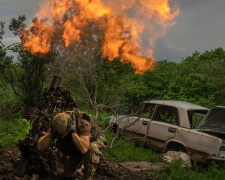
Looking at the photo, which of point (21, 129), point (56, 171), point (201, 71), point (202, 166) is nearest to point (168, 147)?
point (202, 166)

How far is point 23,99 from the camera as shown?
1420 cm

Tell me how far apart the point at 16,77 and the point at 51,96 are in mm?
10734

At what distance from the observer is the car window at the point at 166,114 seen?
8.30m

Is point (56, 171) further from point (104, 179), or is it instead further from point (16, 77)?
point (16, 77)

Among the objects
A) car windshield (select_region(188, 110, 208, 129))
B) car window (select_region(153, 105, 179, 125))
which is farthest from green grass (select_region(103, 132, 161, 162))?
car windshield (select_region(188, 110, 208, 129))

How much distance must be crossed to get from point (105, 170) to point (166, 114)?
335 cm

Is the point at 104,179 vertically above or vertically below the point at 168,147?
below

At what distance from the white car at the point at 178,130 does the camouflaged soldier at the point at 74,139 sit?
106 inches

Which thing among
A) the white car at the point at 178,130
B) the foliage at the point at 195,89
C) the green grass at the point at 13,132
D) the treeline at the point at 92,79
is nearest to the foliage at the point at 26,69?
the treeline at the point at 92,79

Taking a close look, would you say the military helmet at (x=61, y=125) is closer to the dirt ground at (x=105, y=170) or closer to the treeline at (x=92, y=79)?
the dirt ground at (x=105, y=170)

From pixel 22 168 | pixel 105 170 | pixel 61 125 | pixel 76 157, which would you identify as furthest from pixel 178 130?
pixel 61 125

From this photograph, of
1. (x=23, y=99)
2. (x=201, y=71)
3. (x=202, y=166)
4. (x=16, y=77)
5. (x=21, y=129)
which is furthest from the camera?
(x=201, y=71)

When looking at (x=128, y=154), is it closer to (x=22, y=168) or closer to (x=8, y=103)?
(x=22, y=168)

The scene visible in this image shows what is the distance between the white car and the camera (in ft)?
23.6
